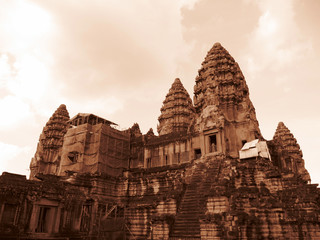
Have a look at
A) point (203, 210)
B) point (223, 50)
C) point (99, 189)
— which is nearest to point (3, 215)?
point (99, 189)

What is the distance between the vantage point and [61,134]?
165ft

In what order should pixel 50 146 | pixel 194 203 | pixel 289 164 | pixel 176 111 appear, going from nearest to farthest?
1. pixel 194 203
2. pixel 289 164
3. pixel 50 146
4. pixel 176 111

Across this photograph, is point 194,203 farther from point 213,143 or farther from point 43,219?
point 43,219

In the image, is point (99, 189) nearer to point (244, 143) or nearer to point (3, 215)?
point (3, 215)

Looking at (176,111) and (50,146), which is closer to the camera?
(50,146)

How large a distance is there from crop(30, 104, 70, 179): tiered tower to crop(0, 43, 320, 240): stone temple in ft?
57.7

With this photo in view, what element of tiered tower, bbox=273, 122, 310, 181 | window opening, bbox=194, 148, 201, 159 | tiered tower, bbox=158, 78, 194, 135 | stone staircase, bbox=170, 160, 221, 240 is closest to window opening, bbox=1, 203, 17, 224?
stone staircase, bbox=170, 160, 221, 240

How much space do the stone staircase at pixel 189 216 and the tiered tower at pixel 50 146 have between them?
3142 cm

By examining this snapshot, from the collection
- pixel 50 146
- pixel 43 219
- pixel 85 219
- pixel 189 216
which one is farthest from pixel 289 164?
pixel 50 146

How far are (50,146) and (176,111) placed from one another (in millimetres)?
25253

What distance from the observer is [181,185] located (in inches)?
880

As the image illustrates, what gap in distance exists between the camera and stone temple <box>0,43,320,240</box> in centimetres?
1797

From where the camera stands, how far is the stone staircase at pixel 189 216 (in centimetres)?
1795

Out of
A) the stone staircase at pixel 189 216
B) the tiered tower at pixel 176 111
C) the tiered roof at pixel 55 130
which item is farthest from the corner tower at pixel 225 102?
the tiered roof at pixel 55 130
